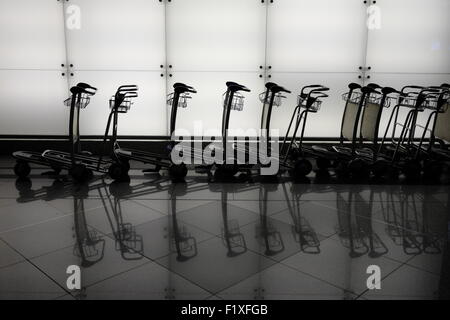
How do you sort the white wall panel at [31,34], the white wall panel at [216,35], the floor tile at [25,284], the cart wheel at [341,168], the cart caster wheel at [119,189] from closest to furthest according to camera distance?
the floor tile at [25,284] < the cart caster wheel at [119,189] < the cart wheel at [341,168] < the white wall panel at [31,34] < the white wall panel at [216,35]

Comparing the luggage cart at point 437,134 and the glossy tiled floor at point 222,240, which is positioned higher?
the luggage cart at point 437,134

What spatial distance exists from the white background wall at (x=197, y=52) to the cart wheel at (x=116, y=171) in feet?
5.61

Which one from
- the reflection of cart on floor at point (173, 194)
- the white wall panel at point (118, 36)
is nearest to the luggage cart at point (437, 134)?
the reflection of cart on floor at point (173, 194)

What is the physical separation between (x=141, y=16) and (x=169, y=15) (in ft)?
1.35

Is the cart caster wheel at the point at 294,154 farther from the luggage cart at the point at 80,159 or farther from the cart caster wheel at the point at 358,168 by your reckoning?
the luggage cart at the point at 80,159

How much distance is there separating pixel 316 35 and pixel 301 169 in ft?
7.63

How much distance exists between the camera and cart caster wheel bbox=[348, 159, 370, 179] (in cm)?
534

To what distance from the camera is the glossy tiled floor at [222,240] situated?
2.48 m

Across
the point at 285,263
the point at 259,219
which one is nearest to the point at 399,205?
the point at 259,219

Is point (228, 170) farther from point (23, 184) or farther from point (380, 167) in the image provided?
point (23, 184)

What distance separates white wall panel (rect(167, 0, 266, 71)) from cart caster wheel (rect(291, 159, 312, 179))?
6.25 feet

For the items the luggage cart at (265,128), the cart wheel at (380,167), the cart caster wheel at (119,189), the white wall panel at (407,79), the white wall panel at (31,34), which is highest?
the white wall panel at (31,34)

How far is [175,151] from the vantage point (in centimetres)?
540

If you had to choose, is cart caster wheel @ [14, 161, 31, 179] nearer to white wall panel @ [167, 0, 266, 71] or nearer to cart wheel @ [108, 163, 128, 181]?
cart wheel @ [108, 163, 128, 181]
